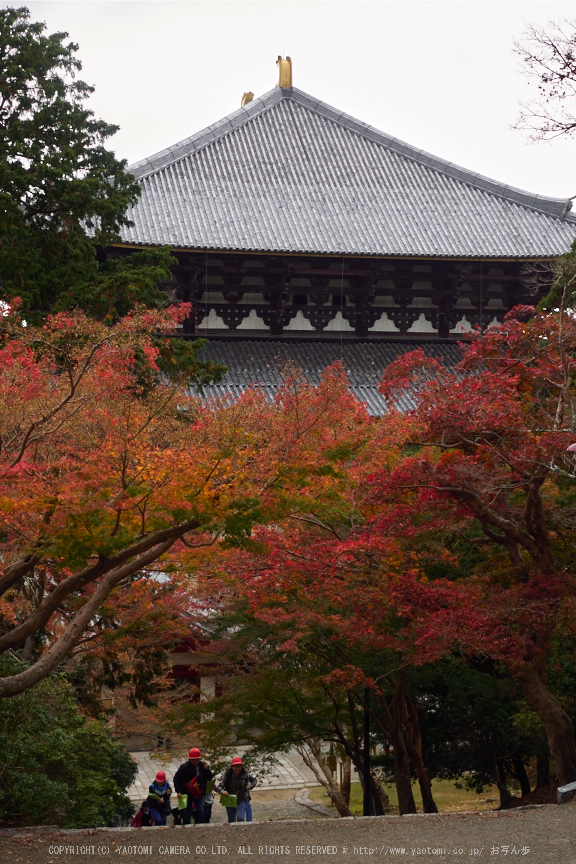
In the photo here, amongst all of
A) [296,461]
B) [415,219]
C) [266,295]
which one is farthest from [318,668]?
[415,219]

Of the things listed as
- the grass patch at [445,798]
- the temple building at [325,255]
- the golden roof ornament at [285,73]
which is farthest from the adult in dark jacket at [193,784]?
the golden roof ornament at [285,73]

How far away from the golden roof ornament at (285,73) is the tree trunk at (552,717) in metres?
25.0

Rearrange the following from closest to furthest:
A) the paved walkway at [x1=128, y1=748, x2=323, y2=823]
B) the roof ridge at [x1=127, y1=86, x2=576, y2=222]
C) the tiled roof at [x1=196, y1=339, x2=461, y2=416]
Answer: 1. the paved walkway at [x1=128, y1=748, x2=323, y2=823]
2. the tiled roof at [x1=196, y1=339, x2=461, y2=416]
3. the roof ridge at [x1=127, y1=86, x2=576, y2=222]

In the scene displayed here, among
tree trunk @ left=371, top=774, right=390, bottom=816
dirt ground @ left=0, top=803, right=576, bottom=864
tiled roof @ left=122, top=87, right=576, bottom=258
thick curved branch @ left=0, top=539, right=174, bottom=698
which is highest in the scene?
tiled roof @ left=122, top=87, right=576, bottom=258

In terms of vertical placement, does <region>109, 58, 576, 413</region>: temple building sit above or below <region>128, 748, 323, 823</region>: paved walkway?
above

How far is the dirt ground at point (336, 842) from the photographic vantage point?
9047 mm

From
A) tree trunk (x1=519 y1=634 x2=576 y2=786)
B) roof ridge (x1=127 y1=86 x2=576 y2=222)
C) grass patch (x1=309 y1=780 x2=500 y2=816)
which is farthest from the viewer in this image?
roof ridge (x1=127 y1=86 x2=576 y2=222)

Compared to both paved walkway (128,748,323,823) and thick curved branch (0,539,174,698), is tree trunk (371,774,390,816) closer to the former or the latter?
paved walkway (128,748,323,823)

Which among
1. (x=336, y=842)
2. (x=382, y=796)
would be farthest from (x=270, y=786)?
(x=336, y=842)

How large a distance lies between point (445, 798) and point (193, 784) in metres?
14.2

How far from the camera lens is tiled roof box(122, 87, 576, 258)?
81.5 feet

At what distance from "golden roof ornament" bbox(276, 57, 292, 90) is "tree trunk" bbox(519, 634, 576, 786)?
82.0 feet

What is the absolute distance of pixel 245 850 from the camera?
380 inches

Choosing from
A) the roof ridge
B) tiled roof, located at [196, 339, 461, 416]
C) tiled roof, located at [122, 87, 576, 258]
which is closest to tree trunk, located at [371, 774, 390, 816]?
tiled roof, located at [196, 339, 461, 416]
